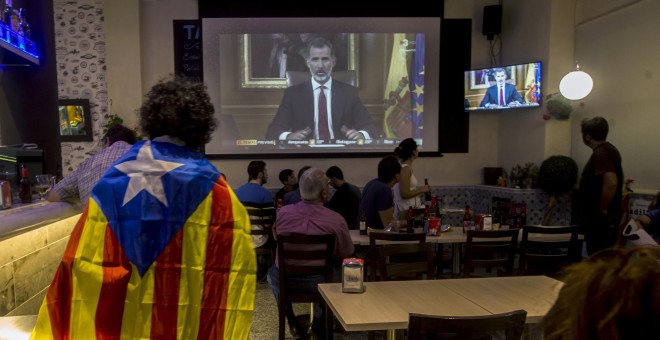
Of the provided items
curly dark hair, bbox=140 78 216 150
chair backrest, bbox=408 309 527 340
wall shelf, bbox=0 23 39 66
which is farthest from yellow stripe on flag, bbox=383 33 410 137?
curly dark hair, bbox=140 78 216 150

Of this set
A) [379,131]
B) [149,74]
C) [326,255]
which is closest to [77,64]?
[149,74]

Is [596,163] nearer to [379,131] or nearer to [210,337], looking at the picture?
[210,337]

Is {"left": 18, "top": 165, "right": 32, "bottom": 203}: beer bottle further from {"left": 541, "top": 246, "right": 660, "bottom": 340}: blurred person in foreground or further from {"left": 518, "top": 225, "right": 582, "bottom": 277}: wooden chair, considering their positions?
{"left": 518, "top": 225, "right": 582, "bottom": 277}: wooden chair

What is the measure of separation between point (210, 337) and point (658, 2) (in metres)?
5.52

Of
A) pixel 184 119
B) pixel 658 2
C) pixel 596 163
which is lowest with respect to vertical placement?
pixel 596 163

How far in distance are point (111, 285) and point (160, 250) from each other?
0.16 metres

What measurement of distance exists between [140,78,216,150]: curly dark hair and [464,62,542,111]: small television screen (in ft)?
18.6

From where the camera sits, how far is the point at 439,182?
7348 millimetres

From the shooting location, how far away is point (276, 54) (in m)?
6.91

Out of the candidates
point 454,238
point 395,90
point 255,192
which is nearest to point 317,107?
point 395,90

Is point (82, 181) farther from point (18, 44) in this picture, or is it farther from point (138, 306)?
point (18, 44)

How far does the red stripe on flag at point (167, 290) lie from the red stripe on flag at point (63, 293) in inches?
9.0

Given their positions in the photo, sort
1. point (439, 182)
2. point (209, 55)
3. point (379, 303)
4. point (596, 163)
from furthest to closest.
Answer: point (439, 182)
point (209, 55)
point (596, 163)
point (379, 303)

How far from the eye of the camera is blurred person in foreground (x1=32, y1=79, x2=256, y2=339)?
4.29 feet
